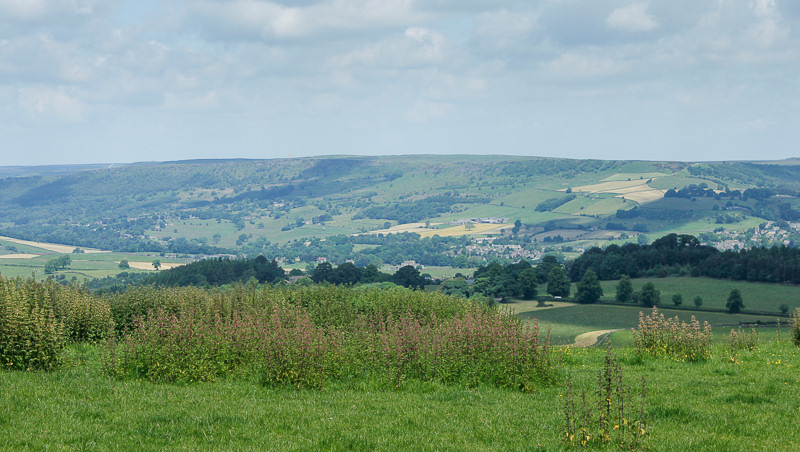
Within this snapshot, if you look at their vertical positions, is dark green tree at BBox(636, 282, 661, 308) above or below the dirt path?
below

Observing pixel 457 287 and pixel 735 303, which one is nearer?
pixel 735 303

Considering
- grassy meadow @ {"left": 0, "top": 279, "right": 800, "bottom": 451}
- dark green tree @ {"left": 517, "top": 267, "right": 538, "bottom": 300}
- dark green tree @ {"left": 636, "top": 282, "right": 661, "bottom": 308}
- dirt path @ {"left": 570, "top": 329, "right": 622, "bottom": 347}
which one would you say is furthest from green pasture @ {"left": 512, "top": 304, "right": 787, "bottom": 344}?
grassy meadow @ {"left": 0, "top": 279, "right": 800, "bottom": 451}

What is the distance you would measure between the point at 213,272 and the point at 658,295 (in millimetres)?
70079

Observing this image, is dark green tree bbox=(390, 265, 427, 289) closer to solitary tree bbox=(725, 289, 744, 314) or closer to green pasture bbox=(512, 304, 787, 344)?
green pasture bbox=(512, 304, 787, 344)

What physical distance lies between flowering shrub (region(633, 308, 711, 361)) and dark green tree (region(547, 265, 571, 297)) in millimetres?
81524

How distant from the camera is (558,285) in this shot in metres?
105

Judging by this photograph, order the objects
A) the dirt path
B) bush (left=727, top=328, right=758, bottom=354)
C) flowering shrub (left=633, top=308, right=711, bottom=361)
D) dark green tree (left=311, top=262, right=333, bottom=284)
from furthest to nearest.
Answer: dark green tree (left=311, top=262, right=333, bottom=284) < the dirt path < bush (left=727, top=328, right=758, bottom=354) < flowering shrub (left=633, top=308, right=711, bottom=361)

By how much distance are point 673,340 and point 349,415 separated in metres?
13.4

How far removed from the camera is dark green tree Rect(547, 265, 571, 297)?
104 meters

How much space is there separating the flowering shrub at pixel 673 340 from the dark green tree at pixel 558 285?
81524mm

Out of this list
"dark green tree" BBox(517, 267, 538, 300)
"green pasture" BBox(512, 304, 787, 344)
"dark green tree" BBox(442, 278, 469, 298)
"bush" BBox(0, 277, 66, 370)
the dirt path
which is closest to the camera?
"bush" BBox(0, 277, 66, 370)

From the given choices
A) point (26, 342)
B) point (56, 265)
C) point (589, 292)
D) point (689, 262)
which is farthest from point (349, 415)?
point (56, 265)

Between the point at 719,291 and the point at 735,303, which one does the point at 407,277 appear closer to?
the point at 735,303

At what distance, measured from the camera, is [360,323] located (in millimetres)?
21609
